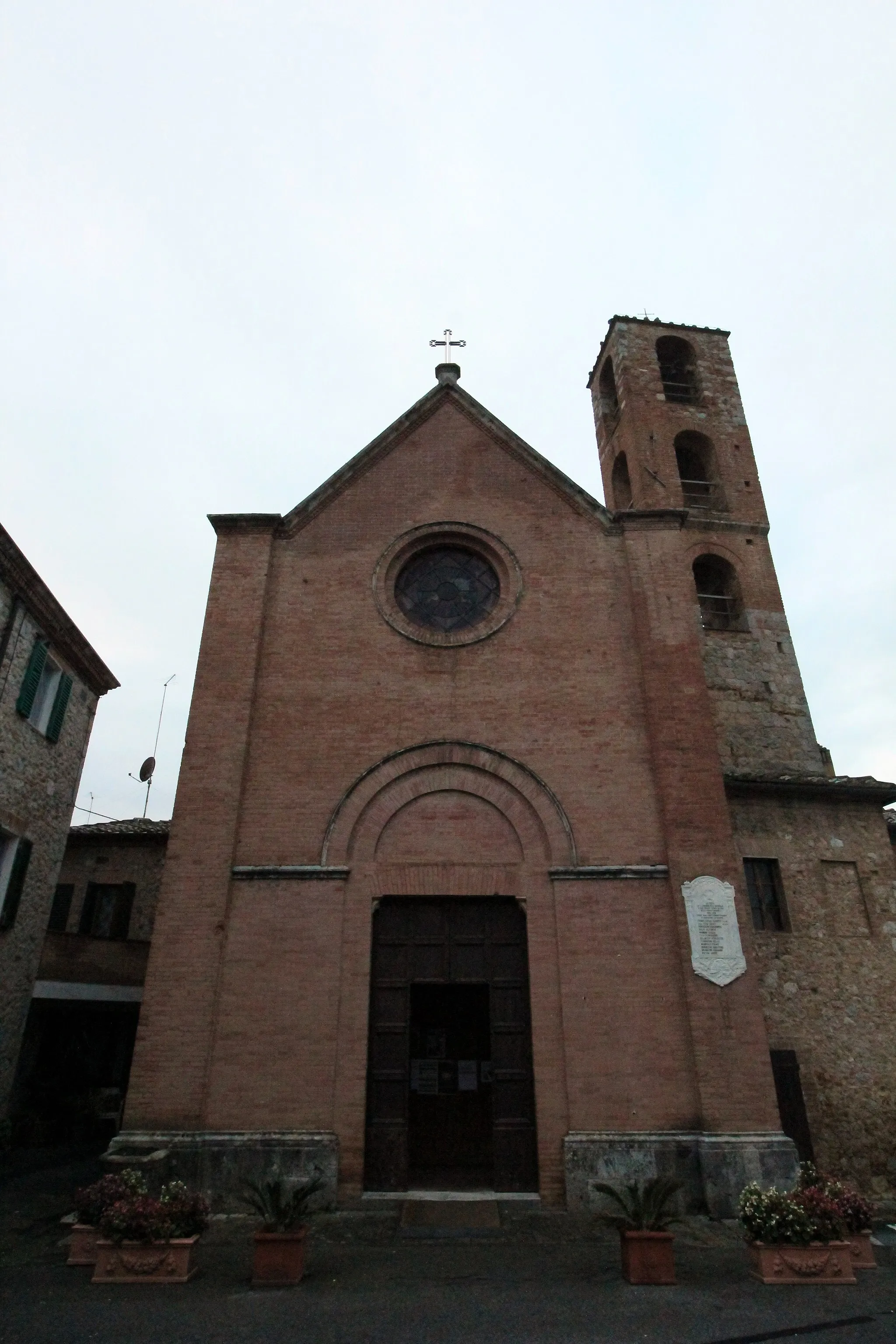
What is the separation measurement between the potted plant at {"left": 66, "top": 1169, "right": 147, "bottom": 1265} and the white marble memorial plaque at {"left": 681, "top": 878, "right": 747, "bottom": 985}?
6777 mm

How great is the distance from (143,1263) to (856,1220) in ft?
20.8

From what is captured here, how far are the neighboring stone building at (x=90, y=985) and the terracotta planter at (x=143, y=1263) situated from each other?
27.3 ft

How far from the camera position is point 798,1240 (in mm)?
6883

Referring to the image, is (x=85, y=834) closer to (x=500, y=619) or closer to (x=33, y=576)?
(x=33, y=576)

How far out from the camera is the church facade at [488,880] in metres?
9.52

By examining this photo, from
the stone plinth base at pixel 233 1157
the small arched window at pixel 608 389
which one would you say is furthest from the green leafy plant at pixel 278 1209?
the small arched window at pixel 608 389

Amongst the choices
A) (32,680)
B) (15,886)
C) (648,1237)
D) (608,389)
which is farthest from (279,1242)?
(608,389)

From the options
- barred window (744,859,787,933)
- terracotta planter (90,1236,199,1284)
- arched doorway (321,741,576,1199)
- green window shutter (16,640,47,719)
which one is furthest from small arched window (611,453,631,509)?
terracotta planter (90,1236,199,1284)

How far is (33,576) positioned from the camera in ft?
43.0

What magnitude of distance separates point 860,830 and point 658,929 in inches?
193

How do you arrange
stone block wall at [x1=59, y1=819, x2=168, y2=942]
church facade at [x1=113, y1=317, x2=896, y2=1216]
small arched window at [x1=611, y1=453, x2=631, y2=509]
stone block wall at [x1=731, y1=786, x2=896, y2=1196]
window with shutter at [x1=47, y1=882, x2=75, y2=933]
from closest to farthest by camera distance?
church facade at [x1=113, y1=317, x2=896, y2=1216] → stone block wall at [x1=731, y1=786, x2=896, y2=1196] → window with shutter at [x1=47, y1=882, x2=75, y2=933] → stone block wall at [x1=59, y1=819, x2=168, y2=942] → small arched window at [x1=611, y1=453, x2=631, y2=509]

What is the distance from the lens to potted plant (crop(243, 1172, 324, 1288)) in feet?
21.7

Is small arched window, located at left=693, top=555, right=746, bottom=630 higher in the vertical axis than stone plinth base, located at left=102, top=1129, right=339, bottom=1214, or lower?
higher

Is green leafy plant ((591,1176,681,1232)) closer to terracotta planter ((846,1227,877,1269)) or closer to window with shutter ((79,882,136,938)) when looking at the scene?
terracotta planter ((846,1227,877,1269))
